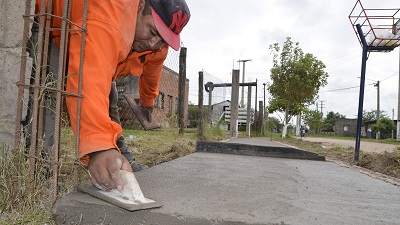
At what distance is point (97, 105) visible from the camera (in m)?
1.55

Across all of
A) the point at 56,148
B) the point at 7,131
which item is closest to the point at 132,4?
the point at 56,148

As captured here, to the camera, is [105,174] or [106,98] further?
[106,98]

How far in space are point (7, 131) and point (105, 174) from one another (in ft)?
2.96

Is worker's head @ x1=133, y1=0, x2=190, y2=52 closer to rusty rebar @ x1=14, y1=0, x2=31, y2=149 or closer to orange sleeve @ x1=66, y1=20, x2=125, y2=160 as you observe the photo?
orange sleeve @ x1=66, y1=20, x2=125, y2=160

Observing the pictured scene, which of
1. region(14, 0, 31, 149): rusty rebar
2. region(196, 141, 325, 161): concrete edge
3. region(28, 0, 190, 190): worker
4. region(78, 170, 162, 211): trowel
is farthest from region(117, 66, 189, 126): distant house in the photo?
region(78, 170, 162, 211): trowel

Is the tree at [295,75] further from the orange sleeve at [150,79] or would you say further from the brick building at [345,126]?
the brick building at [345,126]

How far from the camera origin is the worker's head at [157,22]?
6.93 ft

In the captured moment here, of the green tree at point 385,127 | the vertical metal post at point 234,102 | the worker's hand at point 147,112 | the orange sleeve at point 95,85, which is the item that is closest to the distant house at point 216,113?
the vertical metal post at point 234,102

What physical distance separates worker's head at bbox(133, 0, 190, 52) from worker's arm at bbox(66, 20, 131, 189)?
Answer: 463 mm

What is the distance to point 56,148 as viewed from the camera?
5.32ft

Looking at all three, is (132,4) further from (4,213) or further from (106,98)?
(4,213)

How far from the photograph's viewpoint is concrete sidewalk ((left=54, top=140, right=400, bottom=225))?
145cm

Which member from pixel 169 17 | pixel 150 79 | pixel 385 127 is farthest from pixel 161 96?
pixel 385 127

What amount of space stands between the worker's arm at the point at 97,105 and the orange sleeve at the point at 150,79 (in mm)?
1144
